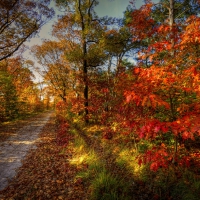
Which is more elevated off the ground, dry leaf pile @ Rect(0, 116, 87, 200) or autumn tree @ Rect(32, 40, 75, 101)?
autumn tree @ Rect(32, 40, 75, 101)

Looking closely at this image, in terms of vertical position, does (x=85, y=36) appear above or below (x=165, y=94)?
above

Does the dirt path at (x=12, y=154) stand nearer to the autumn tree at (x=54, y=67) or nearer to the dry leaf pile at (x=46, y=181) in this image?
the dry leaf pile at (x=46, y=181)

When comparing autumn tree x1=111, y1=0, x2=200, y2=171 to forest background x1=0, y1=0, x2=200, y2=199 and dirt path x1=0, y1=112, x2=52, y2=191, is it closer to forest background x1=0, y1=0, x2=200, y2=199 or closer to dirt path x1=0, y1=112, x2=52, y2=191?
forest background x1=0, y1=0, x2=200, y2=199

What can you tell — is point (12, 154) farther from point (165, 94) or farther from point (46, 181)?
point (165, 94)

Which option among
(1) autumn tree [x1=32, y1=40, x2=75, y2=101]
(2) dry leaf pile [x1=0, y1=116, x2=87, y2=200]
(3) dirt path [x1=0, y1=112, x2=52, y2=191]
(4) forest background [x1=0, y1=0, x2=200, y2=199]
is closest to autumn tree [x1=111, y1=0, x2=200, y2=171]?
(4) forest background [x1=0, y1=0, x2=200, y2=199]

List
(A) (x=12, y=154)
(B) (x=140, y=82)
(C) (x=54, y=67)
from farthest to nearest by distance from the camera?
(C) (x=54, y=67), (A) (x=12, y=154), (B) (x=140, y=82)

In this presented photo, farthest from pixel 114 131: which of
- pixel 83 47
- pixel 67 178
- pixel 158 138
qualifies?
pixel 83 47

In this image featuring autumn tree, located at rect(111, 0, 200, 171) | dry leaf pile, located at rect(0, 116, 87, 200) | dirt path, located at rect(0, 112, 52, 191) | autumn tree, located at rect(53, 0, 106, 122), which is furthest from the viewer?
autumn tree, located at rect(53, 0, 106, 122)

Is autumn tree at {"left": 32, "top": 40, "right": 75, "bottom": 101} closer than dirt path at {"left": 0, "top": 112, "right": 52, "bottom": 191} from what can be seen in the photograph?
No

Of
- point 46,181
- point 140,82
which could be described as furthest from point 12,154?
point 140,82

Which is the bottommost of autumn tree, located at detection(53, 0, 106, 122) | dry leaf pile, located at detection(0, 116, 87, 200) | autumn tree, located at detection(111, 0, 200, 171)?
dry leaf pile, located at detection(0, 116, 87, 200)

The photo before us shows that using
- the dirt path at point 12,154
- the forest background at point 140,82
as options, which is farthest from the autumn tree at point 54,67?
the dirt path at point 12,154

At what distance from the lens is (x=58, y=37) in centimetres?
1508

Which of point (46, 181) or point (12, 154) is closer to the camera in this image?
point (46, 181)
